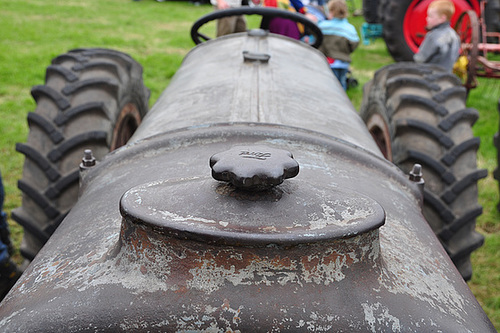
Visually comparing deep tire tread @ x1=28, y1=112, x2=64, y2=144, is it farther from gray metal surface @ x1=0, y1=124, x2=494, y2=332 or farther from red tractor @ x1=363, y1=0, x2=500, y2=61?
red tractor @ x1=363, y1=0, x2=500, y2=61

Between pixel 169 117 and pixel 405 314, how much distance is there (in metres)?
1.25

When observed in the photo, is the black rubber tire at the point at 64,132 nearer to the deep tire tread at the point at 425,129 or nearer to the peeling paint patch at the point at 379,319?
the deep tire tread at the point at 425,129

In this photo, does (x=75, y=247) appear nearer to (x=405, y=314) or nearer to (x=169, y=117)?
(x=405, y=314)

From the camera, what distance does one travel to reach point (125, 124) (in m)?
3.13

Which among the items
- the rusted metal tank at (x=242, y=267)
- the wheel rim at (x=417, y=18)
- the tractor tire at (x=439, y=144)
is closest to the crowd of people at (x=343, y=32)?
the wheel rim at (x=417, y=18)

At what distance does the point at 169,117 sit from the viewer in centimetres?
197

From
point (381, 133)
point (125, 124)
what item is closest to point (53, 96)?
point (125, 124)

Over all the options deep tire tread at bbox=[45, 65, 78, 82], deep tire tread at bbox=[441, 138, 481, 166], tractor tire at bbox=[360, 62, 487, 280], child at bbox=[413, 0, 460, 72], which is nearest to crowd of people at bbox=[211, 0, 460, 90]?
child at bbox=[413, 0, 460, 72]

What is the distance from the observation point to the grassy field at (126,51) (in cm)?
396

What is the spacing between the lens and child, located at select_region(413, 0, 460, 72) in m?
5.19

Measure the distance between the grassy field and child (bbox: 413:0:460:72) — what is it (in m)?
0.97

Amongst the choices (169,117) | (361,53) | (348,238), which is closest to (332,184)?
(348,238)

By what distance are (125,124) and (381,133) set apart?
1518 mm

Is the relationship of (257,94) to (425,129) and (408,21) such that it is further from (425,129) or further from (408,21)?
(408,21)
